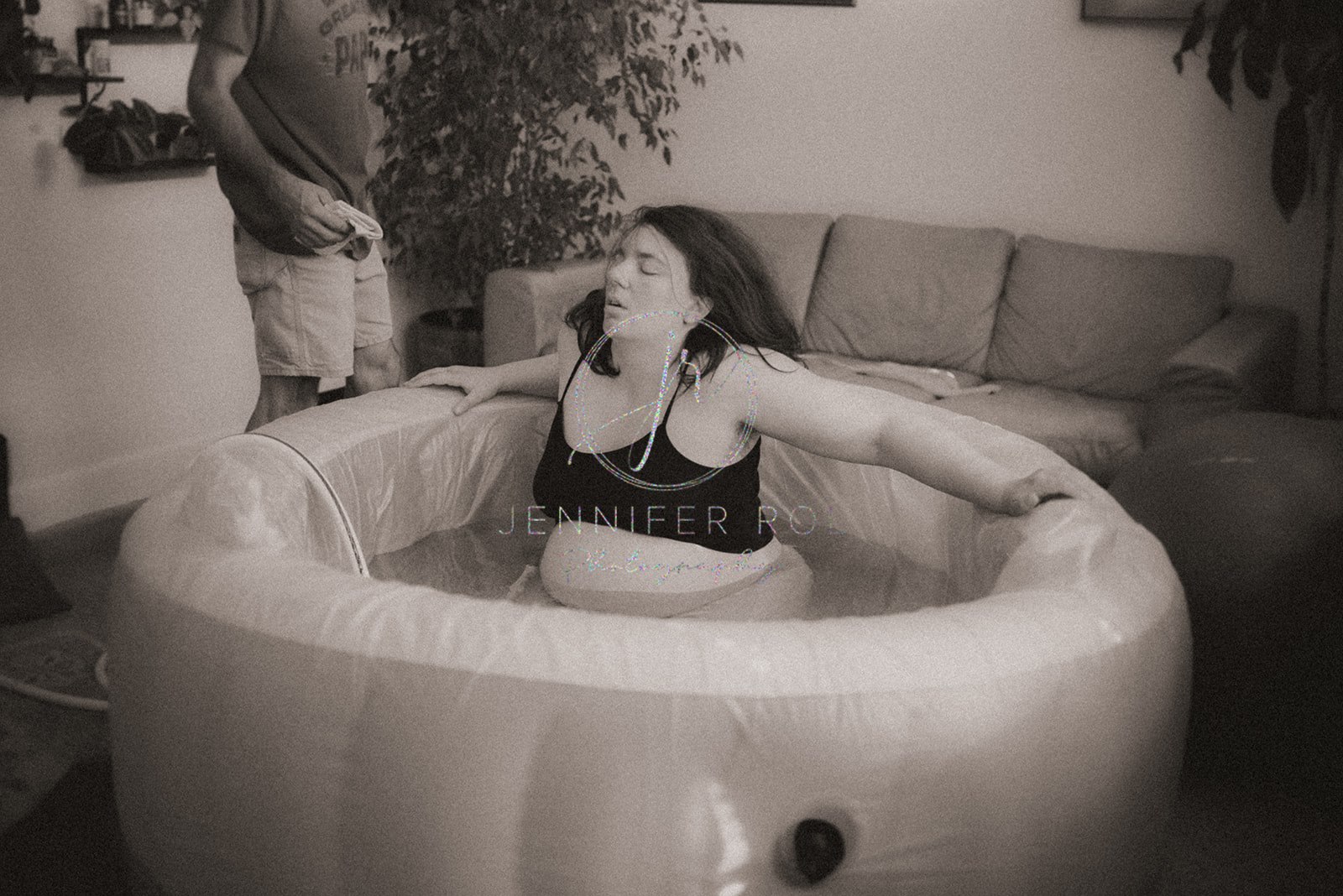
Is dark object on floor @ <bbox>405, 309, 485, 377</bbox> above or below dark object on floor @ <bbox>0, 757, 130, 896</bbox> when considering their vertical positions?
above

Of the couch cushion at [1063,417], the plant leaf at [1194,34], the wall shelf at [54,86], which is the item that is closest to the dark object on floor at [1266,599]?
the couch cushion at [1063,417]

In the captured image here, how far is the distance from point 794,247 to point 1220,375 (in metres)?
1.43

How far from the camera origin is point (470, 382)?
2482 millimetres

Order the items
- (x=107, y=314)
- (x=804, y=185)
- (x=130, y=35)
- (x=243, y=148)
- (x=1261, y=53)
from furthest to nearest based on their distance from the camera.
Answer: (x=804, y=185)
(x=107, y=314)
(x=130, y=35)
(x=1261, y=53)
(x=243, y=148)

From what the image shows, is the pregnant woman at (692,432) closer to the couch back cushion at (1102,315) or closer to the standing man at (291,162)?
the standing man at (291,162)

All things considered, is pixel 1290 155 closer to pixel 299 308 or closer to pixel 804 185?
pixel 804 185

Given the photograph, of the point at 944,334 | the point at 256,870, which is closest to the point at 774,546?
the point at 256,870

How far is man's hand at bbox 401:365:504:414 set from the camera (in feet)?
8.09

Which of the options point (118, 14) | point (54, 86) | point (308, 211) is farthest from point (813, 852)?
point (118, 14)

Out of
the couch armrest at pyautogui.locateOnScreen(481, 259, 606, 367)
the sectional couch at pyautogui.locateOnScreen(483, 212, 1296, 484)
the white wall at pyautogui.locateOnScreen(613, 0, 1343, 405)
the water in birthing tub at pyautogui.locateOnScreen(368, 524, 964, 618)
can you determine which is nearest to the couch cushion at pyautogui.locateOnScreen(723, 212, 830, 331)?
the sectional couch at pyautogui.locateOnScreen(483, 212, 1296, 484)

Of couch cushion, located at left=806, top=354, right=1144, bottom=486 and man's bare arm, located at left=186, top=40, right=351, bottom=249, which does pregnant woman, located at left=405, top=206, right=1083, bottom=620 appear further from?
couch cushion, located at left=806, top=354, right=1144, bottom=486

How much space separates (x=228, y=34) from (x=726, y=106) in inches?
93.0

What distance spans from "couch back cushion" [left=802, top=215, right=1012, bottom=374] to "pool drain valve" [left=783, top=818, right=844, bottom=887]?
2679 millimetres

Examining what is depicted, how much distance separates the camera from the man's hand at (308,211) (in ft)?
8.02
